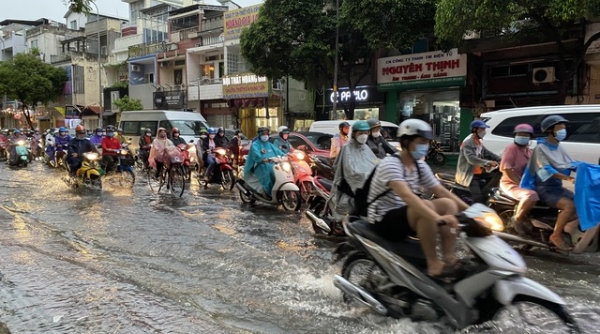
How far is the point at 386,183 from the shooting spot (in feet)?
11.6

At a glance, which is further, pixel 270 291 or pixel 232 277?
Answer: pixel 232 277

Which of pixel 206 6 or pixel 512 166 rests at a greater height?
pixel 206 6

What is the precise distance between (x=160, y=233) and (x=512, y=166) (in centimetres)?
493

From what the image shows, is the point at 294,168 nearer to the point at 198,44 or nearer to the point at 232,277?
the point at 232,277

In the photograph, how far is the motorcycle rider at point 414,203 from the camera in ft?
11.0

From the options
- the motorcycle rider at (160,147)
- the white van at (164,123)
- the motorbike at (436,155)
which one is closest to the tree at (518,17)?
the motorbike at (436,155)

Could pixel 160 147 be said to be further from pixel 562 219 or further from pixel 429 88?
pixel 429 88

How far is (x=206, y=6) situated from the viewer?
30.7 meters

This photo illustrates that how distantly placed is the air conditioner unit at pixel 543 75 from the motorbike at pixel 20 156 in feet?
62.5

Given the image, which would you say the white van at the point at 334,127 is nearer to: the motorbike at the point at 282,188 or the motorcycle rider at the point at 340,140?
the motorcycle rider at the point at 340,140

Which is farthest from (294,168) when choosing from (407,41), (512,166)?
(407,41)

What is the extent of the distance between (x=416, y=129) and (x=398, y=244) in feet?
2.86

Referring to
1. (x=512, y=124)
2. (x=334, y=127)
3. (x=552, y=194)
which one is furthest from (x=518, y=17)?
(x=552, y=194)

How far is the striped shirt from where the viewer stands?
3.57m
